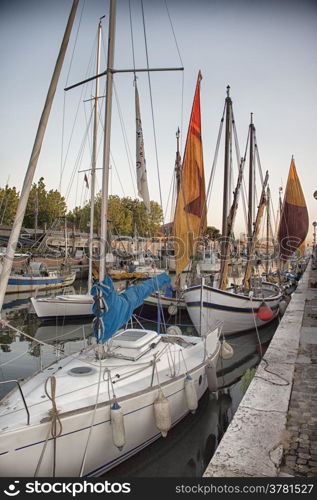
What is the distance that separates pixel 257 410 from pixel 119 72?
6472 millimetres

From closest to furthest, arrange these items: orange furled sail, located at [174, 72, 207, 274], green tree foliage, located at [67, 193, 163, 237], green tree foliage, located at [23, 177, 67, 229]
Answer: orange furled sail, located at [174, 72, 207, 274]
green tree foliage, located at [23, 177, 67, 229]
green tree foliage, located at [67, 193, 163, 237]

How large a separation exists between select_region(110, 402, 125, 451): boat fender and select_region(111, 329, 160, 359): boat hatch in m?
1.71

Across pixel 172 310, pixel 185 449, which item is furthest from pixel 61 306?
pixel 185 449

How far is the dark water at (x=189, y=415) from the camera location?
609 centimetres

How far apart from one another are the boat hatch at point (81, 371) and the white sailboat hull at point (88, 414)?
53mm

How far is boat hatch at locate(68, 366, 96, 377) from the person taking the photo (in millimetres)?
6023

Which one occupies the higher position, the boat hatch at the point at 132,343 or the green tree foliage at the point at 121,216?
the green tree foliage at the point at 121,216

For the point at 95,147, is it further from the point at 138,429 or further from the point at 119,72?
the point at 138,429

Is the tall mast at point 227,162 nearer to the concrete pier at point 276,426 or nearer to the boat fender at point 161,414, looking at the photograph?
the concrete pier at point 276,426

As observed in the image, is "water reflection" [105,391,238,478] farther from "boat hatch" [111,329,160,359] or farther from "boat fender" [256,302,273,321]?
"boat fender" [256,302,273,321]

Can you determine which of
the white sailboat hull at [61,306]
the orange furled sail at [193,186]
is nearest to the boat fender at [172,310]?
the orange furled sail at [193,186]

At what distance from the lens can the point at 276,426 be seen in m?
4.68

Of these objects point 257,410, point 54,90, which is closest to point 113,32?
point 54,90

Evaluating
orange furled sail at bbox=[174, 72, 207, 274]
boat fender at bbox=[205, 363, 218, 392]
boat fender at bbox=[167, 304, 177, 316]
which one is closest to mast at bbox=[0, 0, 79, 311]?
boat fender at bbox=[205, 363, 218, 392]
